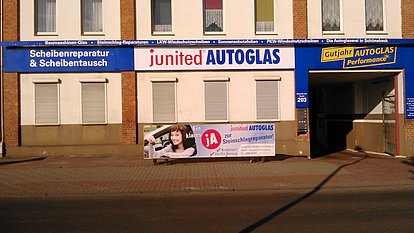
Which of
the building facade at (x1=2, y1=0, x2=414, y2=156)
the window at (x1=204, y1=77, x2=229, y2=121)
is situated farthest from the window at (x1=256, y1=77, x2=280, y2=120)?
the window at (x1=204, y1=77, x2=229, y2=121)

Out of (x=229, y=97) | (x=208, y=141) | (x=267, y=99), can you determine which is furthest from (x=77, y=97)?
(x=267, y=99)

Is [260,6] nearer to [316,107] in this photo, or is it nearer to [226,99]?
[226,99]

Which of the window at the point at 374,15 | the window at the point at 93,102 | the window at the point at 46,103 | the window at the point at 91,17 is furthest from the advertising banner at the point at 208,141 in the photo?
the window at the point at 374,15

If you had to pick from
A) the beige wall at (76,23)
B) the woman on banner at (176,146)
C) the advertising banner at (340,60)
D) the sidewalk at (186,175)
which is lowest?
the sidewalk at (186,175)

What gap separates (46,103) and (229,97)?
764 cm

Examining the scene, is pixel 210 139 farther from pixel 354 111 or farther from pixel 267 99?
pixel 354 111

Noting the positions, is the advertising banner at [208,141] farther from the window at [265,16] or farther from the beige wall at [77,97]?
the window at [265,16]

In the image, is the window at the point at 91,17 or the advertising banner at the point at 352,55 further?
the window at the point at 91,17

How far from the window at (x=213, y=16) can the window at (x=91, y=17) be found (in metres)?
4.51

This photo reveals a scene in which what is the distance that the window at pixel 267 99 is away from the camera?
18172mm

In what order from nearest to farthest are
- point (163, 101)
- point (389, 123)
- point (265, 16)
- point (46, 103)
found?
point (46, 103)
point (163, 101)
point (265, 16)
point (389, 123)

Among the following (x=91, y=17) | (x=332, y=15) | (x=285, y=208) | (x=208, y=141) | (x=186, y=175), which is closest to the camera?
(x=285, y=208)

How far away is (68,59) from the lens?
58.3 feet

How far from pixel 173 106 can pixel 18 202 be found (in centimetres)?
904
